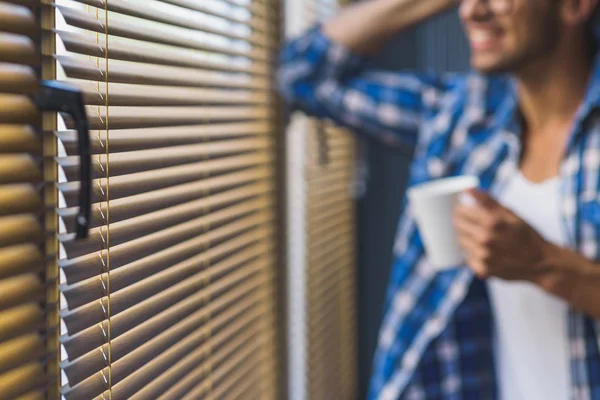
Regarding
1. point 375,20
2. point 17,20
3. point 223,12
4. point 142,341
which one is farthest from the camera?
point 375,20

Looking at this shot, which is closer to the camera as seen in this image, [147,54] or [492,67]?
[147,54]

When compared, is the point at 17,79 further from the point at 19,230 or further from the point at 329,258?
the point at 329,258

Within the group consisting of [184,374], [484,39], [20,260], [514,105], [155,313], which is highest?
[484,39]

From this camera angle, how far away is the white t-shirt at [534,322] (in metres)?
1.20

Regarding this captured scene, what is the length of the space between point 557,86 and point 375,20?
1.30ft

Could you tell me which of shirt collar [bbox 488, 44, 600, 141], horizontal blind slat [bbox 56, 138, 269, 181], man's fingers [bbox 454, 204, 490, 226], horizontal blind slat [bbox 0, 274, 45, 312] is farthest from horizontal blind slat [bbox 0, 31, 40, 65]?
shirt collar [bbox 488, 44, 600, 141]

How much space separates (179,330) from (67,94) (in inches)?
18.0

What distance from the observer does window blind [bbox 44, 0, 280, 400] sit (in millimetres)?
754

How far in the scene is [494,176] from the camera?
51.2 inches

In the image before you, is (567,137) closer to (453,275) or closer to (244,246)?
(453,275)

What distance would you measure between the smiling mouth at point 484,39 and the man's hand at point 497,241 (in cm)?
35

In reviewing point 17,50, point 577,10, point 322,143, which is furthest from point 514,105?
point 17,50

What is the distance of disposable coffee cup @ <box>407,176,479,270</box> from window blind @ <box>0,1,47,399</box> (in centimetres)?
54

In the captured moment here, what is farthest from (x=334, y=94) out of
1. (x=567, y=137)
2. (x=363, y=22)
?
(x=567, y=137)
